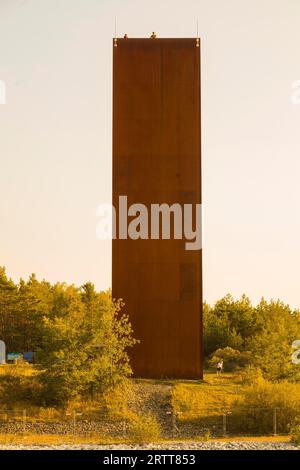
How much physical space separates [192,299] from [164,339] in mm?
2169

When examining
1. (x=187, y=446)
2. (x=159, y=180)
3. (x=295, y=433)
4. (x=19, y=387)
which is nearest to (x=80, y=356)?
(x=19, y=387)

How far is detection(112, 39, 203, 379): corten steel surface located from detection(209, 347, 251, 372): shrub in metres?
5.87

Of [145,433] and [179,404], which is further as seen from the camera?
[179,404]

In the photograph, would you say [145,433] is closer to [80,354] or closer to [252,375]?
[80,354]

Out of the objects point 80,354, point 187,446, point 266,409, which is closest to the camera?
point 187,446

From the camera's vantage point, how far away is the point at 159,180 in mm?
31859

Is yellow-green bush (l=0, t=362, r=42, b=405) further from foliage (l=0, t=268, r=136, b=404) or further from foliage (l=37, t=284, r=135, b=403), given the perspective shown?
foliage (l=37, t=284, r=135, b=403)

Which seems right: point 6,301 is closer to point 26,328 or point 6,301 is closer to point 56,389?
point 26,328

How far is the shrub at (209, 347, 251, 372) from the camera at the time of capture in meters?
37.0

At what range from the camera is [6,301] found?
50.2 metres

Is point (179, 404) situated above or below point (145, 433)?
below

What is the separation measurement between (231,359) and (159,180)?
11740mm
